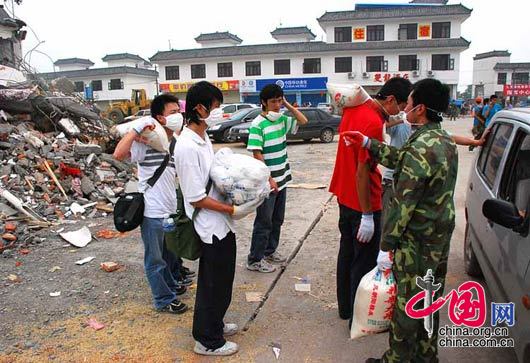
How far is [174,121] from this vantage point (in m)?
3.40

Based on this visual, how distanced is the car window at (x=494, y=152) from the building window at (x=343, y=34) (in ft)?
126

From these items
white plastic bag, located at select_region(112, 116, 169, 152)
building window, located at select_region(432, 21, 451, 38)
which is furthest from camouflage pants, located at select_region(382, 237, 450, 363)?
building window, located at select_region(432, 21, 451, 38)

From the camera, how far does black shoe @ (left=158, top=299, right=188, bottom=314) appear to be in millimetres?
3549

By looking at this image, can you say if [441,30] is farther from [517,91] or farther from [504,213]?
[504,213]

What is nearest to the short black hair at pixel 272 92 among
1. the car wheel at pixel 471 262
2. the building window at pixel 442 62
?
the car wheel at pixel 471 262

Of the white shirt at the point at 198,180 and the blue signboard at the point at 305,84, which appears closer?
the white shirt at the point at 198,180

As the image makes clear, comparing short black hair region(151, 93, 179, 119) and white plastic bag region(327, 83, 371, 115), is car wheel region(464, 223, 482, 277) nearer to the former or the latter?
white plastic bag region(327, 83, 371, 115)

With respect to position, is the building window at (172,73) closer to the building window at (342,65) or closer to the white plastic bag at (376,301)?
the building window at (342,65)

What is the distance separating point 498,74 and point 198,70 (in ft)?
102

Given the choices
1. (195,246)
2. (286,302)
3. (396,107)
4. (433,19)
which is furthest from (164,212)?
(433,19)

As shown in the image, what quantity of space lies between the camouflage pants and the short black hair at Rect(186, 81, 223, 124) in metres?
1.41

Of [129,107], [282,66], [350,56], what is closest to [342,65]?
[350,56]

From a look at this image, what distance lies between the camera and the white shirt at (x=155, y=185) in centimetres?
334

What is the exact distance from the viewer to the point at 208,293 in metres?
2.79
